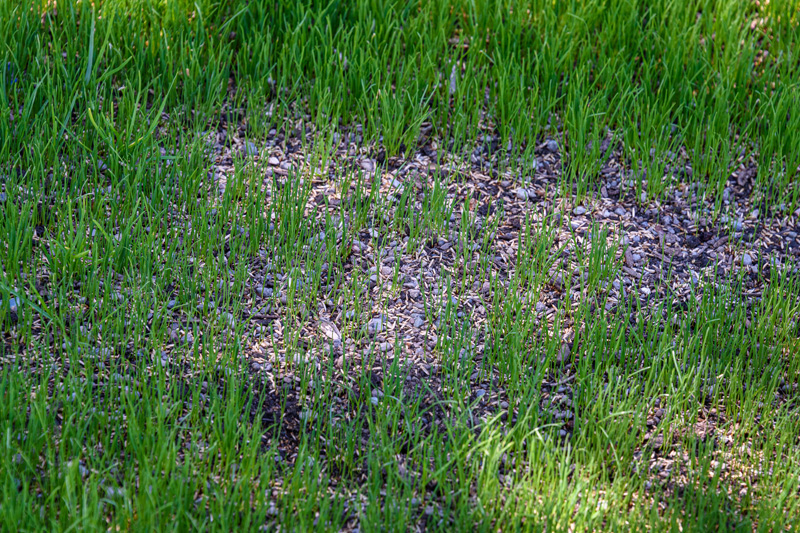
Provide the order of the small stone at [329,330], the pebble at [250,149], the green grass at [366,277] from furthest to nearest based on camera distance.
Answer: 1. the pebble at [250,149]
2. the small stone at [329,330]
3. the green grass at [366,277]

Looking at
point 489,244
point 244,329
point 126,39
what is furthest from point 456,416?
point 126,39

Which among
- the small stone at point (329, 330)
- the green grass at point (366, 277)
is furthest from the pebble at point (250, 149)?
the small stone at point (329, 330)

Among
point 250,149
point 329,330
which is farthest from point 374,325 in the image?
point 250,149

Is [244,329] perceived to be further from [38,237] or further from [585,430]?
[585,430]

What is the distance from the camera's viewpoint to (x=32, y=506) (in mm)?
2100

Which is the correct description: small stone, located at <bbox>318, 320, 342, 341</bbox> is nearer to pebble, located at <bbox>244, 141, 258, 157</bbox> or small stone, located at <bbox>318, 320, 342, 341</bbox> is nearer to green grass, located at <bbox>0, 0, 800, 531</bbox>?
green grass, located at <bbox>0, 0, 800, 531</bbox>

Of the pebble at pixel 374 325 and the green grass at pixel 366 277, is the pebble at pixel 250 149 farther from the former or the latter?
the pebble at pixel 374 325

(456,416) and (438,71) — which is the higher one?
(438,71)

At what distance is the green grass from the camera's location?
2.25m

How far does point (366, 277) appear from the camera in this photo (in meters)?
3.13

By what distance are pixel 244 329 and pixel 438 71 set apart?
1915 mm

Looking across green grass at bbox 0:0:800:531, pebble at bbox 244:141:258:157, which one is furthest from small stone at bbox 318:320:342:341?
pebble at bbox 244:141:258:157

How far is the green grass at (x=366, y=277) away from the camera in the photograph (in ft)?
7.39

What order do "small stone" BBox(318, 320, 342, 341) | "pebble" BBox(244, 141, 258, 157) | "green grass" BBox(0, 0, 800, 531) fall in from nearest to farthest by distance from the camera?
"green grass" BBox(0, 0, 800, 531) < "small stone" BBox(318, 320, 342, 341) < "pebble" BBox(244, 141, 258, 157)
